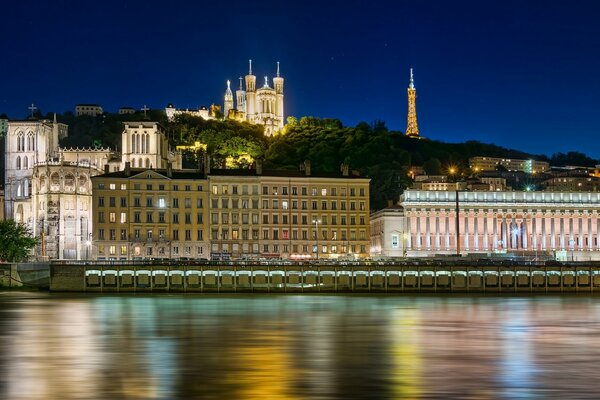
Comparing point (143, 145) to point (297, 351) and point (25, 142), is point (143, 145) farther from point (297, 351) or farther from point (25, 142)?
point (297, 351)

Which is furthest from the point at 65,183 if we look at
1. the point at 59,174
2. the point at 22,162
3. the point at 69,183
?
the point at 22,162

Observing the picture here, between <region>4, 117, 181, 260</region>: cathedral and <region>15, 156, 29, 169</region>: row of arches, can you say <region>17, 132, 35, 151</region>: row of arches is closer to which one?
<region>4, 117, 181, 260</region>: cathedral

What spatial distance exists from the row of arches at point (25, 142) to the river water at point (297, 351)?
9273 centimetres

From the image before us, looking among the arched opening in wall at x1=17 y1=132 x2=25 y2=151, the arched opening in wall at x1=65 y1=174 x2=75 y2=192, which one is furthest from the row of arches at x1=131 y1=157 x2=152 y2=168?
the arched opening in wall at x1=17 y1=132 x2=25 y2=151

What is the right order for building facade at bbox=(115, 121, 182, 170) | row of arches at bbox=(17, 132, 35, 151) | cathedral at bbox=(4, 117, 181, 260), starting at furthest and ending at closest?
1. row of arches at bbox=(17, 132, 35, 151)
2. building facade at bbox=(115, 121, 182, 170)
3. cathedral at bbox=(4, 117, 181, 260)

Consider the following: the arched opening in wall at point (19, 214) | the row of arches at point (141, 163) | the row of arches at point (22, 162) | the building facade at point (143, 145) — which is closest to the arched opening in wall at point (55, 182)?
the arched opening in wall at point (19, 214)

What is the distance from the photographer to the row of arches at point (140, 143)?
147 m

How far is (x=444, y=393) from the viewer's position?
28.8m

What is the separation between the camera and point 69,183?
13562 cm

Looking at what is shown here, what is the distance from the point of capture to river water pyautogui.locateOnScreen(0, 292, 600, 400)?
29.8 metres

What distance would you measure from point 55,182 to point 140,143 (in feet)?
55.4

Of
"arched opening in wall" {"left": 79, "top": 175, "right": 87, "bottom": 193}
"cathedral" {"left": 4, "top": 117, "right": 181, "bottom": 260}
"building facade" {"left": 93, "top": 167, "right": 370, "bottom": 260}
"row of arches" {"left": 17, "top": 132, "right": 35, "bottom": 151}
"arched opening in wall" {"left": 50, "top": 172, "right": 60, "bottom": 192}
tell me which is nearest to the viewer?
"building facade" {"left": 93, "top": 167, "right": 370, "bottom": 260}

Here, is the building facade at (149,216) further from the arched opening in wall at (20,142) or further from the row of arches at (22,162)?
the arched opening in wall at (20,142)

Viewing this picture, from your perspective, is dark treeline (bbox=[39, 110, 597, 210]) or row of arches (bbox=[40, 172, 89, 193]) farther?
dark treeline (bbox=[39, 110, 597, 210])
